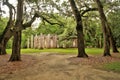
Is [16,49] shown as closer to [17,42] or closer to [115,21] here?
[17,42]

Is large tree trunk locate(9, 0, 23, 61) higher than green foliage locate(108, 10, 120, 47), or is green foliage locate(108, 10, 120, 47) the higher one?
green foliage locate(108, 10, 120, 47)

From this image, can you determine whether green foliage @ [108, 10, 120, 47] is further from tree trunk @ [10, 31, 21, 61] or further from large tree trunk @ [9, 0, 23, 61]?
tree trunk @ [10, 31, 21, 61]

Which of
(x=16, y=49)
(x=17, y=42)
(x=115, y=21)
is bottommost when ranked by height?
(x=16, y=49)

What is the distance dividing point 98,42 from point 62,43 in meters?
9.50

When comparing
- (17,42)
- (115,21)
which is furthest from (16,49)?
(115,21)

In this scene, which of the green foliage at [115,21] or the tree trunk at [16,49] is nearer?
the tree trunk at [16,49]

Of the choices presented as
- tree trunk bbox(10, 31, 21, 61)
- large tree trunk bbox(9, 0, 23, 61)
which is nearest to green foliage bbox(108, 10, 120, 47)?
large tree trunk bbox(9, 0, 23, 61)

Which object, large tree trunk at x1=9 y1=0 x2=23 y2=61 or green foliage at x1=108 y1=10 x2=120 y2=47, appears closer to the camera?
large tree trunk at x1=9 y1=0 x2=23 y2=61

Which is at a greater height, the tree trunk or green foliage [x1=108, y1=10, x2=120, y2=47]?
green foliage [x1=108, y1=10, x2=120, y2=47]

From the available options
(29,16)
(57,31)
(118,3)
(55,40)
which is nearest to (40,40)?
(55,40)

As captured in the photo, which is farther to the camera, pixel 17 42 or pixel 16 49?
pixel 17 42

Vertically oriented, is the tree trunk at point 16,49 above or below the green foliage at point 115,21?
below

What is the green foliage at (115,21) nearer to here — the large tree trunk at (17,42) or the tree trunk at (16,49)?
the large tree trunk at (17,42)

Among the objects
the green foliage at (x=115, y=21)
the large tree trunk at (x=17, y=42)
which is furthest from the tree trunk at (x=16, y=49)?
the green foliage at (x=115, y=21)
